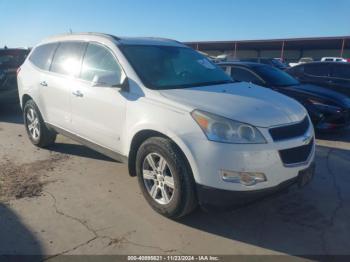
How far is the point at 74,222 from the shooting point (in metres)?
3.57

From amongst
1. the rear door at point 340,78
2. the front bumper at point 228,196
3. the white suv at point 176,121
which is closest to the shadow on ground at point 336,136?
the rear door at point 340,78

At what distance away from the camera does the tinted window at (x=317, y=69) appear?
930 cm

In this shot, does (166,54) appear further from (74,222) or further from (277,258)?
(277,258)

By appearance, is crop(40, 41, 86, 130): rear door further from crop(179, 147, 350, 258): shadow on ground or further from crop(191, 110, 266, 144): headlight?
crop(179, 147, 350, 258): shadow on ground

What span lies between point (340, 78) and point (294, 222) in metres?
6.73

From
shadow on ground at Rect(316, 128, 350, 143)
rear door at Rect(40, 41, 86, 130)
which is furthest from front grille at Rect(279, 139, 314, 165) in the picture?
shadow on ground at Rect(316, 128, 350, 143)

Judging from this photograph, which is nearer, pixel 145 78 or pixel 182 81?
pixel 145 78

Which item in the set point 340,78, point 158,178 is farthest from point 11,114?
point 340,78

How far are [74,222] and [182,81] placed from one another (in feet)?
6.40

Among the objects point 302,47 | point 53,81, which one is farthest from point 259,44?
point 53,81

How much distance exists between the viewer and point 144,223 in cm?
356

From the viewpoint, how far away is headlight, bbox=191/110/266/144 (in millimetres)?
3068

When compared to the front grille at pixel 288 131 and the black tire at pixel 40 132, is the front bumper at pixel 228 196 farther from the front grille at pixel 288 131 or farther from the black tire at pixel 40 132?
the black tire at pixel 40 132

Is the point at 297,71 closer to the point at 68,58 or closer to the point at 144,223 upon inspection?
the point at 68,58
